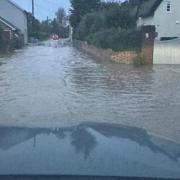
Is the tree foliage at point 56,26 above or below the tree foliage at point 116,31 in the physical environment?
below

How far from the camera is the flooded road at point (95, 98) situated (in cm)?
1310

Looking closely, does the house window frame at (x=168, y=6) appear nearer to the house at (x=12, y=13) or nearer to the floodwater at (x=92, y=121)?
the floodwater at (x=92, y=121)

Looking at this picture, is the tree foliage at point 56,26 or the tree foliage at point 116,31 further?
the tree foliage at point 56,26

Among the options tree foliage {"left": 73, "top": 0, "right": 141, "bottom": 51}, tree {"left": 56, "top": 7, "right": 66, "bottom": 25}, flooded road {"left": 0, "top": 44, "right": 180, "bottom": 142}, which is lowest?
tree {"left": 56, "top": 7, "right": 66, "bottom": 25}

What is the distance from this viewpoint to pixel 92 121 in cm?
618

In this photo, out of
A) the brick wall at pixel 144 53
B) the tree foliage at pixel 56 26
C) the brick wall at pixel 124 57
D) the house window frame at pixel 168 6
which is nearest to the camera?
the brick wall at pixel 144 53

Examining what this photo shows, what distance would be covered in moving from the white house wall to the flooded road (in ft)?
92.2

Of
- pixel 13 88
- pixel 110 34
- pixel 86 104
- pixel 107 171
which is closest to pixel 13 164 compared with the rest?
pixel 107 171

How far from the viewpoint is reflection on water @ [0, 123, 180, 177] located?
9.81 feet

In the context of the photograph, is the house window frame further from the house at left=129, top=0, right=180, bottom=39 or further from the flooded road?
the flooded road

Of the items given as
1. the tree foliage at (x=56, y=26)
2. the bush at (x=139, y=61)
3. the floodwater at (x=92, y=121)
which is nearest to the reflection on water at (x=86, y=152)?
the floodwater at (x=92, y=121)

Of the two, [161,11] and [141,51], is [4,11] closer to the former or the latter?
[161,11]

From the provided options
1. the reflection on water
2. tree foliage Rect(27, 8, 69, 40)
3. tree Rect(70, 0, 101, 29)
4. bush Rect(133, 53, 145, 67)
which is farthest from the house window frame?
tree foliage Rect(27, 8, 69, 40)

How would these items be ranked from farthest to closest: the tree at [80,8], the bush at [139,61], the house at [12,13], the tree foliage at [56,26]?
the tree foliage at [56,26]
the house at [12,13]
the tree at [80,8]
the bush at [139,61]
